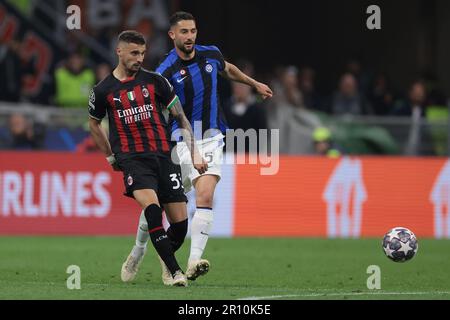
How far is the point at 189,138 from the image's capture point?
34.1 feet

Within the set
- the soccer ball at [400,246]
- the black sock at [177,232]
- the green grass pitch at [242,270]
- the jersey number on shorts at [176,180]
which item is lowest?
the green grass pitch at [242,270]

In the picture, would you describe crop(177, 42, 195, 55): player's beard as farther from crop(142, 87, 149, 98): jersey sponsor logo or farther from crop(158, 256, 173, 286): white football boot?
crop(158, 256, 173, 286): white football boot

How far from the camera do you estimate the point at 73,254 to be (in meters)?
14.2

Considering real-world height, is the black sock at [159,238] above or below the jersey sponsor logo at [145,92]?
below

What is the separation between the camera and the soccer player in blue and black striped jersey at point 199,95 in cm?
1093

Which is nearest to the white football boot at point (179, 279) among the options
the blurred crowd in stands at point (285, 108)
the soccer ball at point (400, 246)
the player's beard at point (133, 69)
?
the player's beard at point (133, 69)

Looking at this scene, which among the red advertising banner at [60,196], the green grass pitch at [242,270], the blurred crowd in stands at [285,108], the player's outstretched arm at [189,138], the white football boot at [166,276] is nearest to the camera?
the green grass pitch at [242,270]

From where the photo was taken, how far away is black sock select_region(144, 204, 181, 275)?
1002 centimetres

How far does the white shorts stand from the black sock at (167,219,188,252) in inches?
20.4

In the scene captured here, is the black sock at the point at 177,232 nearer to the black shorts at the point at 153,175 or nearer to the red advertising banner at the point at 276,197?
the black shorts at the point at 153,175

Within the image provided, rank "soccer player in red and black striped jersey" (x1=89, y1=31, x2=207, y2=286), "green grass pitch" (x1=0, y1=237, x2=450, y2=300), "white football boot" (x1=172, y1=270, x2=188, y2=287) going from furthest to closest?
"soccer player in red and black striped jersey" (x1=89, y1=31, x2=207, y2=286) → "white football boot" (x1=172, y1=270, x2=188, y2=287) → "green grass pitch" (x1=0, y1=237, x2=450, y2=300)

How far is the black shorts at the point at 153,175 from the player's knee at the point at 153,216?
0.20m

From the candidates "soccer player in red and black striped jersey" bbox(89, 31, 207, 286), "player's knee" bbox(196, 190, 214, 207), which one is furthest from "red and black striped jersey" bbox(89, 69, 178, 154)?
"player's knee" bbox(196, 190, 214, 207)

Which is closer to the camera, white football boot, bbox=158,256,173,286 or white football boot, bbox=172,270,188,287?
white football boot, bbox=172,270,188,287
